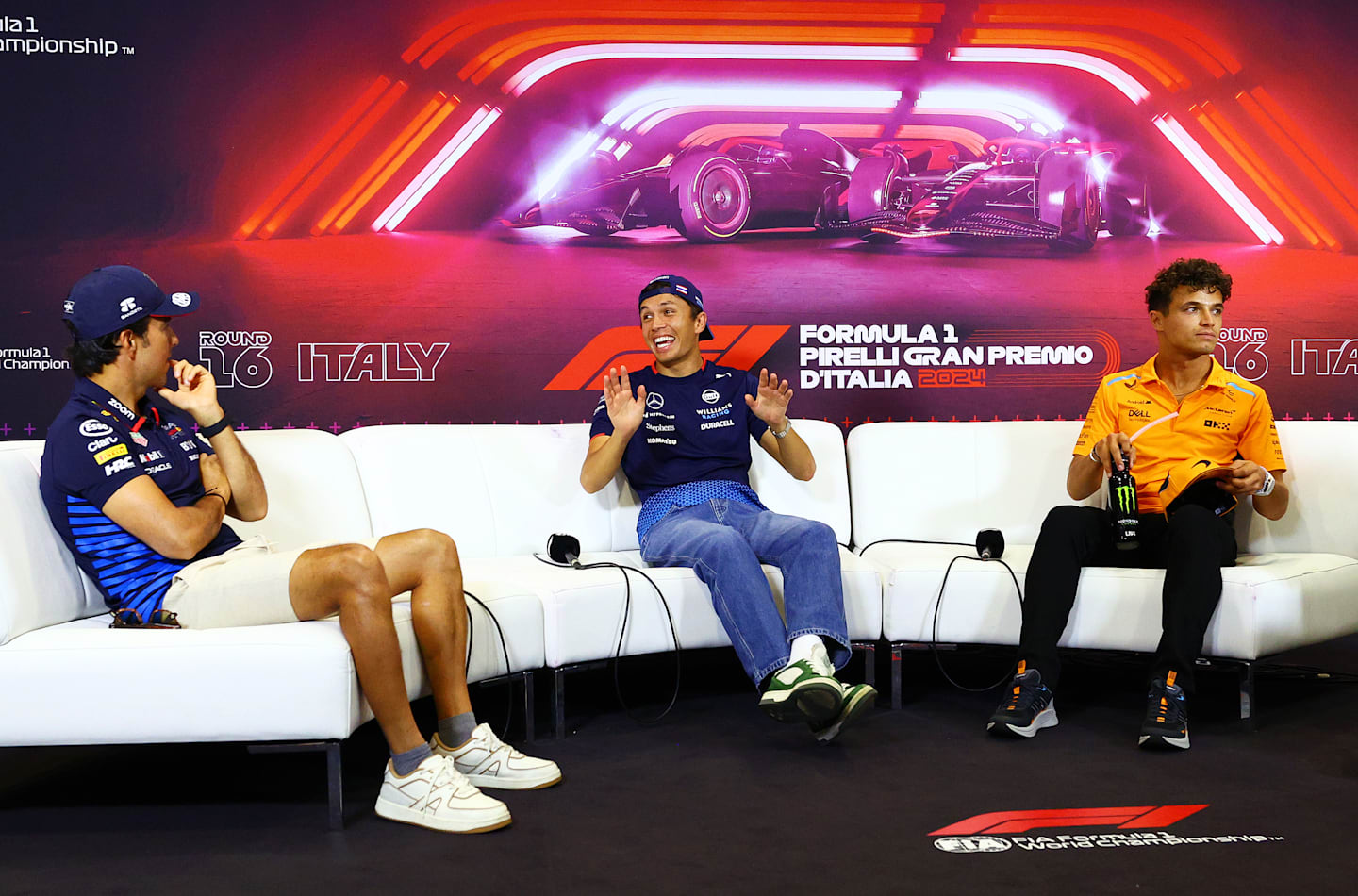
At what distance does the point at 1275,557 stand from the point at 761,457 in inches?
61.9

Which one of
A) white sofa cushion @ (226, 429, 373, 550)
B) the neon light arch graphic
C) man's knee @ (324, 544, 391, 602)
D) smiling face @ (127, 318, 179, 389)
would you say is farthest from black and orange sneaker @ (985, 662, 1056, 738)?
the neon light arch graphic

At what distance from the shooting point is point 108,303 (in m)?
2.34

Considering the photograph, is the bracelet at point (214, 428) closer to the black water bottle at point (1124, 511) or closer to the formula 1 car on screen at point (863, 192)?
the formula 1 car on screen at point (863, 192)

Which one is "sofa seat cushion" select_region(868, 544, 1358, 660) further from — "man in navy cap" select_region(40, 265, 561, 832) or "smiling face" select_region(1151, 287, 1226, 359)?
"man in navy cap" select_region(40, 265, 561, 832)

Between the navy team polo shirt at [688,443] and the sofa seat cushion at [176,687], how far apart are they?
4.10ft

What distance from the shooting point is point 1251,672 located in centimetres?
290

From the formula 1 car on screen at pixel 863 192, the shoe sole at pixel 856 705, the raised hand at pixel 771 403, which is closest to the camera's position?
the shoe sole at pixel 856 705

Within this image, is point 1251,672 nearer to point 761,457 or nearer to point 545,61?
point 761,457

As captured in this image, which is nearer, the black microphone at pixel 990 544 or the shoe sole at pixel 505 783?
the shoe sole at pixel 505 783

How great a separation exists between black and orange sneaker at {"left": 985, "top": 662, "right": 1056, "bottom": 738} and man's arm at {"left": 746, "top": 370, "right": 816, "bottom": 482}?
898 millimetres

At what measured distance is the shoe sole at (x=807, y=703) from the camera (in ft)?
8.20

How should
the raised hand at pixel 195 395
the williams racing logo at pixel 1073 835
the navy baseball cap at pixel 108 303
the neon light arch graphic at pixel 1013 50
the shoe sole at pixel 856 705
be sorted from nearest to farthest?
the williams racing logo at pixel 1073 835, the navy baseball cap at pixel 108 303, the raised hand at pixel 195 395, the shoe sole at pixel 856 705, the neon light arch graphic at pixel 1013 50

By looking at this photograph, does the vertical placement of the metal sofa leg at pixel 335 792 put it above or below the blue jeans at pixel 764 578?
below

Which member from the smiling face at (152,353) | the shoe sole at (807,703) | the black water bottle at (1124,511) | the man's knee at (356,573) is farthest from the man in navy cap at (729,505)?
the smiling face at (152,353)
